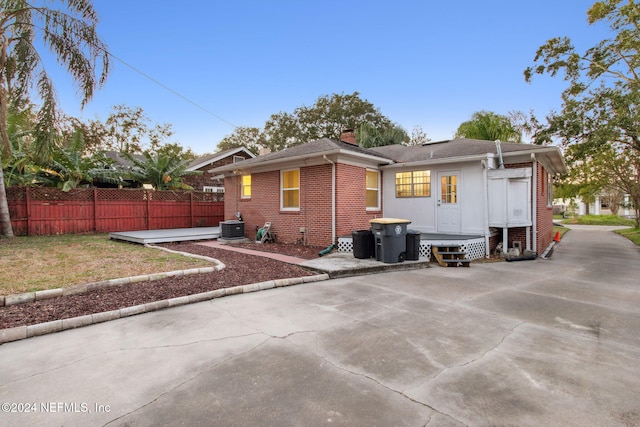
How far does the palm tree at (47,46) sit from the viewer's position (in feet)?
31.1

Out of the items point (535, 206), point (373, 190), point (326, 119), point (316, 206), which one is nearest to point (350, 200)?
point (316, 206)

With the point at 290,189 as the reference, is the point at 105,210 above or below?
below

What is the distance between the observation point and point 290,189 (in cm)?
1178

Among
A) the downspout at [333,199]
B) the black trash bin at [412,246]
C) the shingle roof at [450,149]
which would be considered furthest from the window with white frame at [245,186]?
the black trash bin at [412,246]

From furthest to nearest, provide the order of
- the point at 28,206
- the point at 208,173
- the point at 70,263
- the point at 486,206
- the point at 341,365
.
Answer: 1. the point at 208,173
2. the point at 28,206
3. the point at 486,206
4. the point at 70,263
5. the point at 341,365

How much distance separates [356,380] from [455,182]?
9.50 metres

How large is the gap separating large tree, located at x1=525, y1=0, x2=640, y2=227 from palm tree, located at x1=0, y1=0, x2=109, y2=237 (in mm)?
16981

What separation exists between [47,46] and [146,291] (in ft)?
30.6

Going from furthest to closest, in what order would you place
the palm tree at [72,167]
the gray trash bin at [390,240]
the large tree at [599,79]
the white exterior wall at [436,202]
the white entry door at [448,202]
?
the palm tree at [72,167] → the large tree at [599,79] → the white entry door at [448,202] → the white exterior wall at [436,202] → the gray trash bin at [390,240]

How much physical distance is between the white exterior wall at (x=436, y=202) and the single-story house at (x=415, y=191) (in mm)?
31

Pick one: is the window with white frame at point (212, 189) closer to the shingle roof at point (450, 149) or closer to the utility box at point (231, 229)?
the utility box at point (231, 229)

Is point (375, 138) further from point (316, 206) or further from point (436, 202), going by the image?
point (316, 206)

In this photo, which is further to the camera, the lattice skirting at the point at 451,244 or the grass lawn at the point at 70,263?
the lattice skirting at the point at 451,244

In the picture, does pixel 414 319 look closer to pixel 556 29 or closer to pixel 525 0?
pixel 525 0
